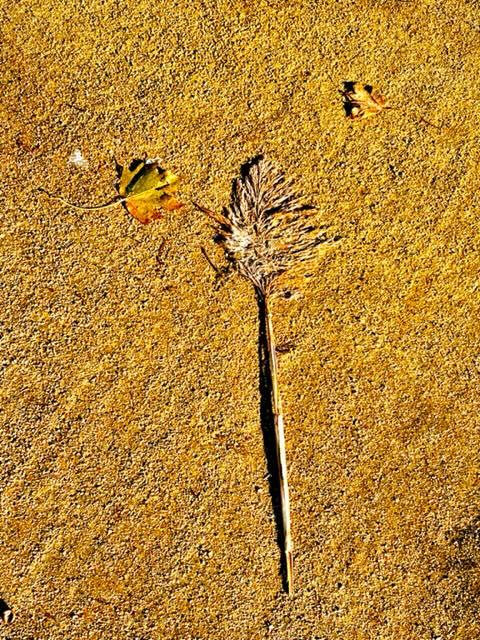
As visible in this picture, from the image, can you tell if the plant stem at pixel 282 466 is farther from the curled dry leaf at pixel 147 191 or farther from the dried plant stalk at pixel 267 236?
the curled dry leaf at pixel 147 191

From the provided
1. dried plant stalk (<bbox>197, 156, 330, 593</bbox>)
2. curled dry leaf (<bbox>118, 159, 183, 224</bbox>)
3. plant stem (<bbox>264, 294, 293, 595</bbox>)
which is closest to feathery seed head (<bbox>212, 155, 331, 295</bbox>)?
dried plant stalk (<bbox>197, 156, 330, 593</bbox>)

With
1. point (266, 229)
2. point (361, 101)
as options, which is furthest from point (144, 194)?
point (361, 101)

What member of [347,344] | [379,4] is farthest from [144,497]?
[379,4]

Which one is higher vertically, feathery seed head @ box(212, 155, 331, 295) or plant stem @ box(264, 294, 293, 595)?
feathery seed head @ box(212, 155, 331, 295)

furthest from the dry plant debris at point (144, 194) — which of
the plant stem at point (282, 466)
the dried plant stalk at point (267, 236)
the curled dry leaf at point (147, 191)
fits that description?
the plant stem at point (282, 466)

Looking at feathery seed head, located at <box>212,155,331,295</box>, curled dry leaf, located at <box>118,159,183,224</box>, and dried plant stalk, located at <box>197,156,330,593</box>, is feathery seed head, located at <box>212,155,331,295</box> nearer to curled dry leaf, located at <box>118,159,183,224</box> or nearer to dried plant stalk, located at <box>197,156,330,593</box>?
dried plant stalk, located at <box>197,156,330,593</box>

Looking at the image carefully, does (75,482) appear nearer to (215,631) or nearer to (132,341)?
(132,341)

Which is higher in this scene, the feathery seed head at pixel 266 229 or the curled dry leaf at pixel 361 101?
the curled dry leaf at pixel 361 101
